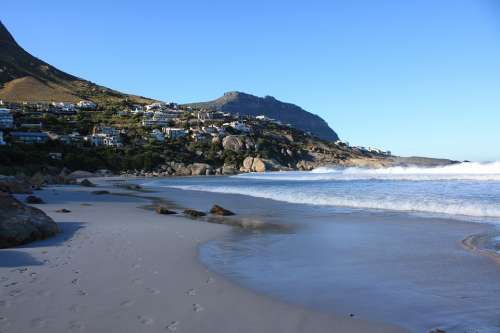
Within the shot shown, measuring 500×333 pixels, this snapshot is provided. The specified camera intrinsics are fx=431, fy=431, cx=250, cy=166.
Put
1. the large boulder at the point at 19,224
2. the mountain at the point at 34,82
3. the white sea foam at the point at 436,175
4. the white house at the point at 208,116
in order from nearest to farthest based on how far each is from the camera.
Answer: the large boulder at the point at 19,224
the white sea foam at the point at 436,175
the mountain at the point at 34,82
the white house at the point at 208,116

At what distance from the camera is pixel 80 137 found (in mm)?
81250

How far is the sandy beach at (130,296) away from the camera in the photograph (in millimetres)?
4184

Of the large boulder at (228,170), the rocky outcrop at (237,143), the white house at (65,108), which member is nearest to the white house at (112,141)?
the large boulder at (228,170)

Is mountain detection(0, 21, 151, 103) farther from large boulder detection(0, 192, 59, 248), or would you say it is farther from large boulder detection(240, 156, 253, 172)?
large boulder detection(0, 192, 59, 248)

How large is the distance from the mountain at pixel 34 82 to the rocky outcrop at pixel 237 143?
212 feet

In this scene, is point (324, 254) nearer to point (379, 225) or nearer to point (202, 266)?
point (202, 266)

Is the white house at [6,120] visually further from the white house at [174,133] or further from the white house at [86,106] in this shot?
the white house at [86,106]

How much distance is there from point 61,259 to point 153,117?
114319 mm

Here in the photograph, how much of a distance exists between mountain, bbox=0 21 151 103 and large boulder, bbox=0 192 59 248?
129150 millimetres

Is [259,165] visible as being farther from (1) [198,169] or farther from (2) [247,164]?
(1) [198,169]

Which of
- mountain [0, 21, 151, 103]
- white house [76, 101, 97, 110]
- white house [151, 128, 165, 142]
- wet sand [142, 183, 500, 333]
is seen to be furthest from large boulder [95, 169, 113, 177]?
mountain [0, 21, 151, 103]

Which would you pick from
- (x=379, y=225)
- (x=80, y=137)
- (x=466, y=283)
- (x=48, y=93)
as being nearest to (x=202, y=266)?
(x=466, y=283)

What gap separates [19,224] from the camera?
26.5 feet

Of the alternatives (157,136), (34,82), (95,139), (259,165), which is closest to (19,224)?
(259,165)
